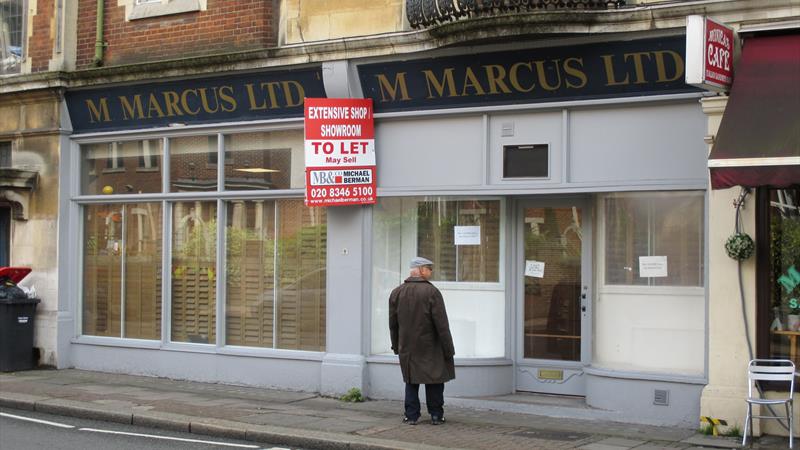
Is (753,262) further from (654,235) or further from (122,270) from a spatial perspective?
(122,270)

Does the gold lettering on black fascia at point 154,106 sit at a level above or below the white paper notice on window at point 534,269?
above

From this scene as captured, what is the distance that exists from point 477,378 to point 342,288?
2.11 metres

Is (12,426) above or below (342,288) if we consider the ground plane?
below

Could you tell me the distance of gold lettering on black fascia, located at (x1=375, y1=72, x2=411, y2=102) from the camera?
40.5 ft

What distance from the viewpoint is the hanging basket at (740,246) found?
392 inches

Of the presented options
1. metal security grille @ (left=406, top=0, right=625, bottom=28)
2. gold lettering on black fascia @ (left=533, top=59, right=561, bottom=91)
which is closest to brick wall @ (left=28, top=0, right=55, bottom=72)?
metal security grille @ (left=406, top=0, right=625, bottom=28)

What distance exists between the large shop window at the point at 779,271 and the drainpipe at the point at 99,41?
975 cm

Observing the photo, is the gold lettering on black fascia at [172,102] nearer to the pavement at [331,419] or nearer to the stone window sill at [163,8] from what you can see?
the stone window sill at [163,8]

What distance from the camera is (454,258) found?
12609 millimetres

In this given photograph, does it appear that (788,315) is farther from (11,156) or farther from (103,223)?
(11,156)

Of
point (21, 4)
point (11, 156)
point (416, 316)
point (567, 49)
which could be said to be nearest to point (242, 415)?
point (416, 316)

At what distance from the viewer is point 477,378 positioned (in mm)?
12133

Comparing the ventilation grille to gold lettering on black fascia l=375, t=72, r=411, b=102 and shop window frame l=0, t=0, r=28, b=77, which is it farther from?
shop window frame l=0, t=0, r=28, b=77

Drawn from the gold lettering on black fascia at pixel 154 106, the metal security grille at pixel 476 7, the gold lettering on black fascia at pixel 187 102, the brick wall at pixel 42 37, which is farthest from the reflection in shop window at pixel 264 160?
the brick wall at pixel 42 37
